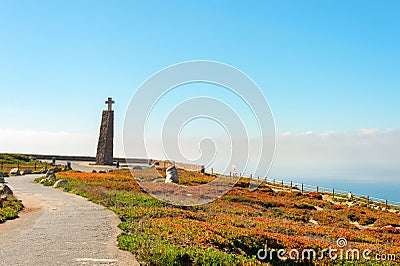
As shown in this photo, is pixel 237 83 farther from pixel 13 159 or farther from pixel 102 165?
pixel 13 159

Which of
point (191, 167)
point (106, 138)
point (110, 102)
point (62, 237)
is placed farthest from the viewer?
point (191, 167)

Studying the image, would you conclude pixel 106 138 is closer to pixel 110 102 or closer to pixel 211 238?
pixel 110 102

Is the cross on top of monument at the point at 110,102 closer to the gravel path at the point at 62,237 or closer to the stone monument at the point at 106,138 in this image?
the stone monument at the point at 106,138

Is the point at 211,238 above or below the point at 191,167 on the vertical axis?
below

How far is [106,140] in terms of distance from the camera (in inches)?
2335

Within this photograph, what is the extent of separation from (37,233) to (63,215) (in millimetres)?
4159

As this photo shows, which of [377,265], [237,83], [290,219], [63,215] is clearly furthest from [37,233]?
[290,219]

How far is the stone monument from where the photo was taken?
5884 centimetres

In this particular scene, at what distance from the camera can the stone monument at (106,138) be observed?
193 ft

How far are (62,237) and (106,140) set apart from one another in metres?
47.2

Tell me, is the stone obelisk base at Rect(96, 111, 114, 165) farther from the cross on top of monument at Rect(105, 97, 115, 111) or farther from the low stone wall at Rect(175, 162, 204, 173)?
the low stone wall at Rect(175, 162, 204, 173)

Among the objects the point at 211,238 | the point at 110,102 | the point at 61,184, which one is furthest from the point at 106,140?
the point at 211,238

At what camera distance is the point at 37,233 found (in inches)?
541

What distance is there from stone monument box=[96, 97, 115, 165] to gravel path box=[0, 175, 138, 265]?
1502 inches
